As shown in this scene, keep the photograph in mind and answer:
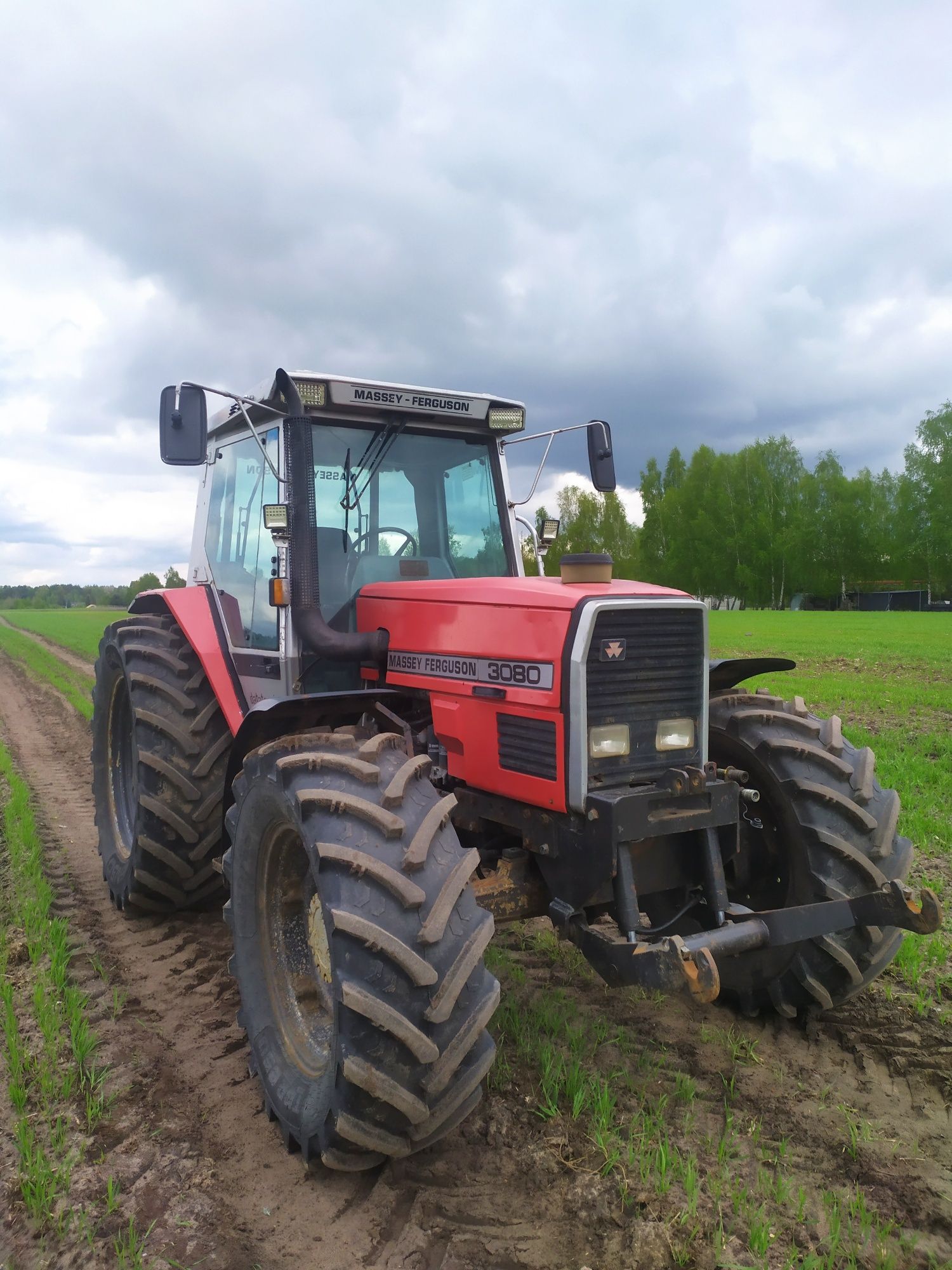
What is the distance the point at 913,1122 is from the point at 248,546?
3784 mm

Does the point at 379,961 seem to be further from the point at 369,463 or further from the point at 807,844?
the point at 369,463

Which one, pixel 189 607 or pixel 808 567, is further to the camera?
pixel 808 567

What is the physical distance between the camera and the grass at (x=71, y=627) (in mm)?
27203

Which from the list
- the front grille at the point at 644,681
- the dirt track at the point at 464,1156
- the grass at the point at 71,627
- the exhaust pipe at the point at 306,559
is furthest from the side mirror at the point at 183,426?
the grass at the point at 71,627

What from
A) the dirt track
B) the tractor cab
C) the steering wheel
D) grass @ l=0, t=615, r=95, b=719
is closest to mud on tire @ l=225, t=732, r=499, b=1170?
the dirt track

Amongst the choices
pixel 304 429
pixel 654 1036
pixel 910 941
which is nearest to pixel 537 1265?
pixel 654 1036

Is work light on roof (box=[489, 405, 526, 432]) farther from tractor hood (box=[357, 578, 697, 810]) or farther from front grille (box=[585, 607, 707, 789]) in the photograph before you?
front grille (box=[585, 607, 707, 789])

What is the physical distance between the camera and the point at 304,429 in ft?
13.7

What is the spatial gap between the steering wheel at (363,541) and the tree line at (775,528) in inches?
2242

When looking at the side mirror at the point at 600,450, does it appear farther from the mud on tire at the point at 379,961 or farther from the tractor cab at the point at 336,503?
the mud on tire at the point at 379,961

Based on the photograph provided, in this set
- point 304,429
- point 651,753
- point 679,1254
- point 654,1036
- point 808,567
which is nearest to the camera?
point 679,1254

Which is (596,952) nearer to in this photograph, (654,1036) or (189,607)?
(654,1036)

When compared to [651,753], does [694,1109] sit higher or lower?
lower

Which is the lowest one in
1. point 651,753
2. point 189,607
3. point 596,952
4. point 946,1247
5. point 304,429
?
point 946,1247
